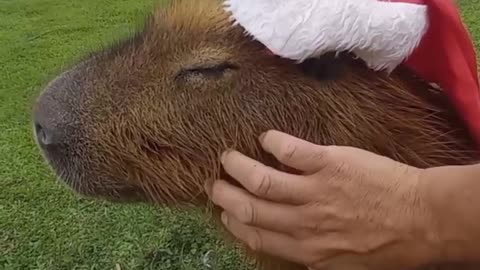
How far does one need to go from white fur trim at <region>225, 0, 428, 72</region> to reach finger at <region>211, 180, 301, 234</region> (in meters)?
0.22

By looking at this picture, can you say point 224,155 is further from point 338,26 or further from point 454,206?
point 454,206

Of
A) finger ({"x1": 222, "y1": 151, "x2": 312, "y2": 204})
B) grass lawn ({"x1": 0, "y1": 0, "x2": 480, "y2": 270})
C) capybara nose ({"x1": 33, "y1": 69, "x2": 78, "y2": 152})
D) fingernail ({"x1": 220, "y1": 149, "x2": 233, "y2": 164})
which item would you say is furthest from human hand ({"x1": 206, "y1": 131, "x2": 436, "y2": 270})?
grass lawn ({"x1": 0, "y1": 0, "x2": 480, "y2": 270})

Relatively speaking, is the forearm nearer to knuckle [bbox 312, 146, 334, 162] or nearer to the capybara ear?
knuckle [bbox 312, 146, 334, 162]

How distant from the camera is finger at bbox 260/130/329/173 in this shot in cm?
122

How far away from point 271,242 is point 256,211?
53 mm

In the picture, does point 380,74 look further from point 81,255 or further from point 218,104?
point 81,255

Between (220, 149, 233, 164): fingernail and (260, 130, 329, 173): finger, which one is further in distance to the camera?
(220, 149, 233, 164): fingernail

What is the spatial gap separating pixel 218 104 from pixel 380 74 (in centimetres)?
25

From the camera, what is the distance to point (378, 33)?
131cm

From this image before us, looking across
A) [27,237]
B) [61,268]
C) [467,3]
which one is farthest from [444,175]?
[467,3]

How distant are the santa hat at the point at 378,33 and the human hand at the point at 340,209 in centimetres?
16

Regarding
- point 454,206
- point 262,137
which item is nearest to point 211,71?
point 262,137

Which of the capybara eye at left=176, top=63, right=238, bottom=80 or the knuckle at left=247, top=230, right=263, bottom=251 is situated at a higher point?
the capybara eye at left=176, top=63, right=238, bottom=80

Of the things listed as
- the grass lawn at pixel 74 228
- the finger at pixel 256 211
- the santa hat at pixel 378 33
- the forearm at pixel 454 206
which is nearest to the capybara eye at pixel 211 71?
the santa hat at pixel 378 33
